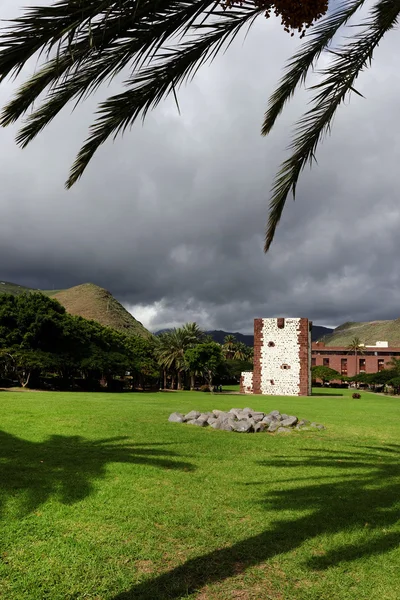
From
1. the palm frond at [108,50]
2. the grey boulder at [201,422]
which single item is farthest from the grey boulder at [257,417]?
the palm frond at [108,50]

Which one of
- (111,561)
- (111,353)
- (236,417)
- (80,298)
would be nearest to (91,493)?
(111,561)

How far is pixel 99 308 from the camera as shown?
137875mm

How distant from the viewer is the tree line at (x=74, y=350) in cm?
3834

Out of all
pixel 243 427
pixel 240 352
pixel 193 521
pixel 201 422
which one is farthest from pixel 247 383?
pixel 193 521

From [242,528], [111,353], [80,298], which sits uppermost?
[80,298]

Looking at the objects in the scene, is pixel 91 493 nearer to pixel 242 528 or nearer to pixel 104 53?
pixel 242 528

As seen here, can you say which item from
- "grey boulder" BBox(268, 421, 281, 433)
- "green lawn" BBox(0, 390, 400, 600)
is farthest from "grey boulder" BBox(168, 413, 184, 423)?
"green lawn" BBox(0, 390, 400, 600)

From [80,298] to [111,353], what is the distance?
10697 cm

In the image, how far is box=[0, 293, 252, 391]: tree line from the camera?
38344 millimetres

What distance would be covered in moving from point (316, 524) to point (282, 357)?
4281 centimetres

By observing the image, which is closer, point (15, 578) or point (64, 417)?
point (15, 578)

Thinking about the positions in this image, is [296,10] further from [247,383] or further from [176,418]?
[247,383]

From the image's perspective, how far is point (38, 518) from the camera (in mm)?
5328

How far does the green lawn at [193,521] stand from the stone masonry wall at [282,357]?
120ft
